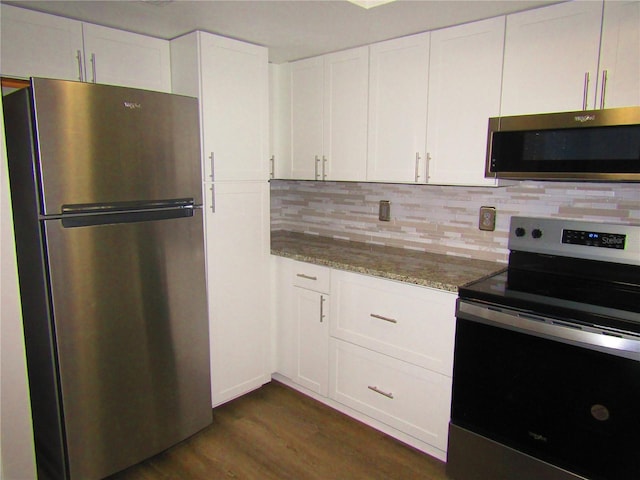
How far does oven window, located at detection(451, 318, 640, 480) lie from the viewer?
5.00 ft

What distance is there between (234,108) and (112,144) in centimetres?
76

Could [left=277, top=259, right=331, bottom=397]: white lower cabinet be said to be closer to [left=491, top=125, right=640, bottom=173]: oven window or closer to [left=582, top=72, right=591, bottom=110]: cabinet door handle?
[left=491, top=125, right=640, bottom=173]: oven window

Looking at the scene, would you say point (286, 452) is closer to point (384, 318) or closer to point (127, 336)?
point (384, 318)

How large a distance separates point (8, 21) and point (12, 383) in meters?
1.51

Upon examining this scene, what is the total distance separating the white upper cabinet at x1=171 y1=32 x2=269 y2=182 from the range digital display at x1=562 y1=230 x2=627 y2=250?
1624 mm

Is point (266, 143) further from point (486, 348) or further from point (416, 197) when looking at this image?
point (486, 348)

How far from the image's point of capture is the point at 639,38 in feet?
5.34

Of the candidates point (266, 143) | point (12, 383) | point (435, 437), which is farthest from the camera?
point (266, 143)

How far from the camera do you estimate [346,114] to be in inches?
101

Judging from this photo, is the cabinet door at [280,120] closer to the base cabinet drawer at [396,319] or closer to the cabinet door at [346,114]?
the cabinet door at [346,114]

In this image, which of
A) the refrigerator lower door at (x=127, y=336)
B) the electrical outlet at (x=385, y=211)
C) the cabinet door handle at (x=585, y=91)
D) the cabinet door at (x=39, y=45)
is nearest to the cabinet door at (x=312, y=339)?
the refrigerator lower door at (x=127, y=336)

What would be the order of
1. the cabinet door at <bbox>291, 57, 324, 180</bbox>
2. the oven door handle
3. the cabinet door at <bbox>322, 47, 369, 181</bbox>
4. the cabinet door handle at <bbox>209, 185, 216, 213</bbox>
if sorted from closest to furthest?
the oven door handle
the cabinet door handle at <bbox>209, 185, 216, 213</bbox>
the cabinet door at <bbox>322, 47, 369, 181</bbox>
the cabinet door at <bbox>291, 57, 324, 180</bbox>

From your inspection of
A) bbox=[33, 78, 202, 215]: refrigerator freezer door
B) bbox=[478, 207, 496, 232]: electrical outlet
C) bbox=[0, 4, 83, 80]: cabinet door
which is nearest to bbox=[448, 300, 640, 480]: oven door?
bbox=[478, 207, 496, 232]: electrical outlet

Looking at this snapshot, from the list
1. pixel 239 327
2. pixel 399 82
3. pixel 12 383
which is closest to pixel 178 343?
pixel 239 327
